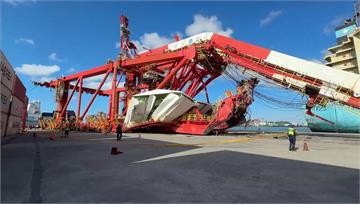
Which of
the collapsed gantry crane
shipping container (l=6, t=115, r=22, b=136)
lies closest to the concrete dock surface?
the collapsed gantry crane

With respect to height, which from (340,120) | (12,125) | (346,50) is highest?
(346,50)

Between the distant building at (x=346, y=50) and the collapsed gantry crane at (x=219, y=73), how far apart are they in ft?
109

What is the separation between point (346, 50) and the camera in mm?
Answer: 56844

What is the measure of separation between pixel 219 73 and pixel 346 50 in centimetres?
3555

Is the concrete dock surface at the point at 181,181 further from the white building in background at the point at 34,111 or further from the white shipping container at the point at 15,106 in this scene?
the white building in background at the point at 34,111

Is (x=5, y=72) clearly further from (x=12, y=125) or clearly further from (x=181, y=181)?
(x=181, y=181)

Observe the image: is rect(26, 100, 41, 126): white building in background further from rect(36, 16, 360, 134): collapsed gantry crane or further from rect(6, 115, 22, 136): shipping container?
rect(6, 115, 22, 136): shipping container

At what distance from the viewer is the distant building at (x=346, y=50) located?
5301 cm

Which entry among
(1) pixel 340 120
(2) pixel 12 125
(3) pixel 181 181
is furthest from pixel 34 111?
(3) pixel 181 181

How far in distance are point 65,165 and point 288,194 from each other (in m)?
7.25

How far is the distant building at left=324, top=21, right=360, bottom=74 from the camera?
53.0 meters

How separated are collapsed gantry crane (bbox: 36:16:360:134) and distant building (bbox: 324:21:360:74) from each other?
33143 millimetres

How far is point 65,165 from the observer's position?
9.70m

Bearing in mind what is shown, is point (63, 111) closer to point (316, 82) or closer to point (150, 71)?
point (150, 71)
